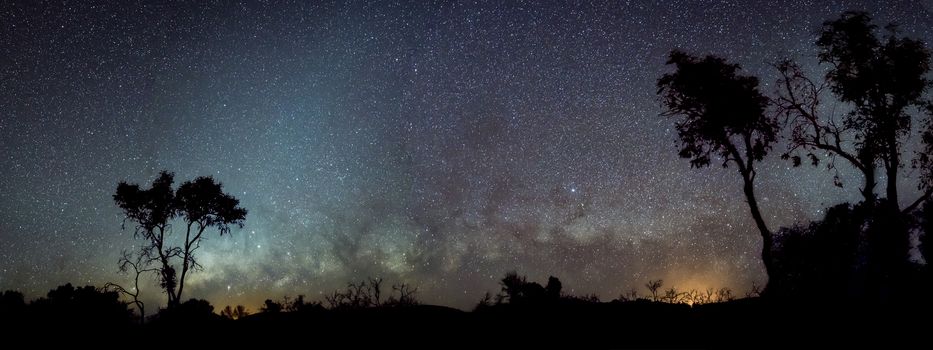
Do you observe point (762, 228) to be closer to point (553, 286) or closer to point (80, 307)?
point (553, 286)

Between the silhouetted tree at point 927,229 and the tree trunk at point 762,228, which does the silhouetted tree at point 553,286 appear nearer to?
the tree trunk at point 762,228

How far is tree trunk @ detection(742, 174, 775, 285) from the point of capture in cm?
1991

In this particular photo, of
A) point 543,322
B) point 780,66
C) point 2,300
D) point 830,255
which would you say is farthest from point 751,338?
point 2,300

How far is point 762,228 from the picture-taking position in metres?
20.5

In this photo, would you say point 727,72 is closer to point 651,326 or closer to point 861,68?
point 861,68

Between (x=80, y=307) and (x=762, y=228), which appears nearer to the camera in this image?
(x=762, y=228)

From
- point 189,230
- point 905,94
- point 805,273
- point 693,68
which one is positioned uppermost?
point 693,68

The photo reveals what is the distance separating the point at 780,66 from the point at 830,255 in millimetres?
16743

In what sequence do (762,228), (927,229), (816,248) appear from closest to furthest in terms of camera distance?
(762,228) < (927,229) < (816,248)

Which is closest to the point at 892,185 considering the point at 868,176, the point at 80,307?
the point at 868,176

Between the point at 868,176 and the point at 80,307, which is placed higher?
the point at 868,176

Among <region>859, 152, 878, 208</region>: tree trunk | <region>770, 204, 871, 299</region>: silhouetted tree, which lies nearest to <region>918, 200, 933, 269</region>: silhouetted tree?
<region>770, 204, 871, 299</region>: silhouetted tree

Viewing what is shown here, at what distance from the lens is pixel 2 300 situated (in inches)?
1125

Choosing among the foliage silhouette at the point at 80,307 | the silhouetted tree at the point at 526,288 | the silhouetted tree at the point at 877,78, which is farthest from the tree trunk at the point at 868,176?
the foliage silhouette at the point at 80,307
